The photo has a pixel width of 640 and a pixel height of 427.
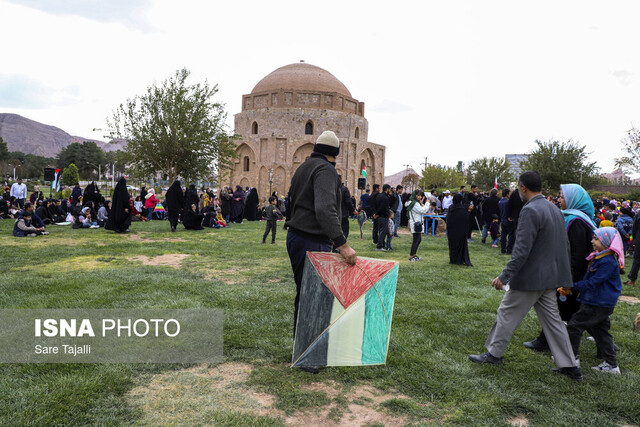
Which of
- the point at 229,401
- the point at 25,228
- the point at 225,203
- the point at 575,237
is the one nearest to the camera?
the point at 229,401

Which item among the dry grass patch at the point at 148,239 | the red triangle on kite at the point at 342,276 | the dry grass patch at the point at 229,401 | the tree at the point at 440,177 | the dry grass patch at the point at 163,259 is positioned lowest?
the dry grass patch at the point at 229,401

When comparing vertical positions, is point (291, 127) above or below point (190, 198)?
above

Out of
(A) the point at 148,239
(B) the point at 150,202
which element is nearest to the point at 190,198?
(A) the point at 148,239

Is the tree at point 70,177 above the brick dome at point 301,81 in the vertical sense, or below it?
below

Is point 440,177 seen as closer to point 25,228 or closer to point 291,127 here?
point 291,127

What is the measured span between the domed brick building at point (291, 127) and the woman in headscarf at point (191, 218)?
2652 cm

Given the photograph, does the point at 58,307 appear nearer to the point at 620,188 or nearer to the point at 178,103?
the point at 178,103

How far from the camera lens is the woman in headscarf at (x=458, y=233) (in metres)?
8.84

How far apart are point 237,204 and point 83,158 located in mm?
75791

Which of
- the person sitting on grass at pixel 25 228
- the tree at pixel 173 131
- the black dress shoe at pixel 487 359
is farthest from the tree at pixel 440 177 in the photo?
the black dress shoe at pixel 487 359

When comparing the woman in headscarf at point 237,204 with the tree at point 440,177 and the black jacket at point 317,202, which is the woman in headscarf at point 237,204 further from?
the tree at point 440,177

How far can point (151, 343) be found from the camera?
12.5 feet

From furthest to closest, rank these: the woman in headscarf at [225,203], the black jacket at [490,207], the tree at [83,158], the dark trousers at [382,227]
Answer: the tree at [83,158]
the woman in headscarf at [225,203]
the black jacket at [490,207]
the dark trousers at [382,227]

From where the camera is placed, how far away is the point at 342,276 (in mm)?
3348
